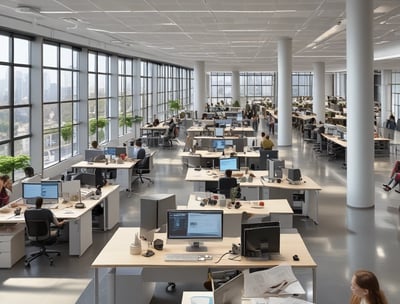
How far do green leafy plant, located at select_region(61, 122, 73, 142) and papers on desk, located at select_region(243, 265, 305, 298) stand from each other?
1275cm

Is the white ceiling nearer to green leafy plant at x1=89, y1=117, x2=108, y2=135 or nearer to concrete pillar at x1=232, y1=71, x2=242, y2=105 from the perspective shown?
green leafy plant at x1=89, y1=117, x2=108, y2=135

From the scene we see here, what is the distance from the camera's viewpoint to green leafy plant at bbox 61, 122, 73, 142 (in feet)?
54.3

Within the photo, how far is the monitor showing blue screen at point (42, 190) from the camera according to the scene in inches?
356

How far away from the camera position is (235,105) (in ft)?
142

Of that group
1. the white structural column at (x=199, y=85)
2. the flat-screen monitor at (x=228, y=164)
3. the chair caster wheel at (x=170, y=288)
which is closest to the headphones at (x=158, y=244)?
the chair caster wheel at (x=170, y=288)

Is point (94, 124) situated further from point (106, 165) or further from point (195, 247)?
point (195, 247)

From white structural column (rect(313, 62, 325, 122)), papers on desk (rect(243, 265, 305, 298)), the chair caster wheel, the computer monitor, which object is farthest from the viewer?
white structural column (rect(313, 62, 325, 122))

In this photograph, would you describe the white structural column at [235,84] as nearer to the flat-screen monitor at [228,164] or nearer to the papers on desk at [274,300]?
the flat-screen monitor at [228,164]

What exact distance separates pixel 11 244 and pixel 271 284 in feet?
15.5

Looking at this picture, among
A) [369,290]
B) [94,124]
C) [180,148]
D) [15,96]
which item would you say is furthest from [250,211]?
[180,148]

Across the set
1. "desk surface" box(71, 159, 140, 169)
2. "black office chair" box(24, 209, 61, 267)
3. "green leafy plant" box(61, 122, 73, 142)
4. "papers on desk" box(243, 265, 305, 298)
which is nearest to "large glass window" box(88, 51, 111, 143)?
"green leafy plant" box(61, 122, 73, 142)

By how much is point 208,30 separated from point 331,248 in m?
8.85

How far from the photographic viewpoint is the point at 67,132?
16734mm

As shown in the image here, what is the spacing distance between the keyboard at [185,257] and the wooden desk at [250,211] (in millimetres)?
1252
